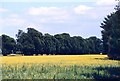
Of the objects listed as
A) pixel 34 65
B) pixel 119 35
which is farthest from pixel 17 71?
pixel 119 35

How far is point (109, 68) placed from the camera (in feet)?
122

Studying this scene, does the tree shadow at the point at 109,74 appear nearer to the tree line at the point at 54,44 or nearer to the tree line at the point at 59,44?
the tree line at the point at 59,44

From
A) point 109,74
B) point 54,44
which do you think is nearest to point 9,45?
point 54,44

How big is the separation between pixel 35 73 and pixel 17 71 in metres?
1.61

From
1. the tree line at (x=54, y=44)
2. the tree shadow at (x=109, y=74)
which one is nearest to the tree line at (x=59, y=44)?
the tree line at (x=54, y=44)

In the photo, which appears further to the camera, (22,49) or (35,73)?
(22,49)

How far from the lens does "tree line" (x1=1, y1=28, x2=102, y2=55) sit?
57719 mm

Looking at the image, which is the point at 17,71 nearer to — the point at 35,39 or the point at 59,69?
the point at 59,69

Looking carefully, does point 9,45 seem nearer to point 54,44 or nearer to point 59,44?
point 54,44

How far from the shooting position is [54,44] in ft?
216

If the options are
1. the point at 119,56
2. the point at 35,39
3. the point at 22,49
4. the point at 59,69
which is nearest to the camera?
the point at 59,69

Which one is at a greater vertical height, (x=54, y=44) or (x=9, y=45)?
(x=54, y=44)

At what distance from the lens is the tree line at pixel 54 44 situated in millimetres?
57719

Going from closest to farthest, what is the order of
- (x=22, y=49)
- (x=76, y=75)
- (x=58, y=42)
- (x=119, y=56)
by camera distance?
(x=76, y=75)
(x=119, y=56)
(x=22, y=49)
(x=58, y=42)
